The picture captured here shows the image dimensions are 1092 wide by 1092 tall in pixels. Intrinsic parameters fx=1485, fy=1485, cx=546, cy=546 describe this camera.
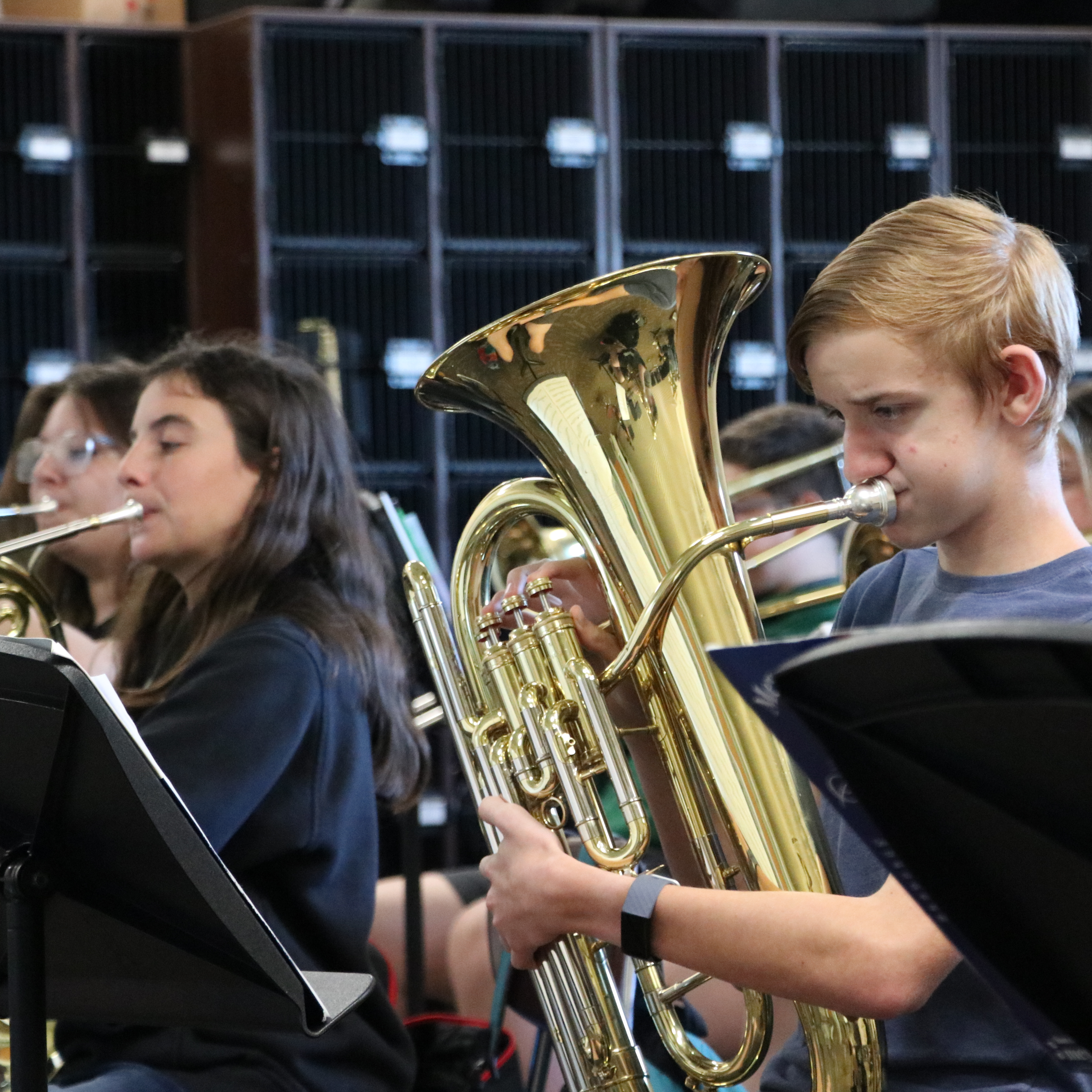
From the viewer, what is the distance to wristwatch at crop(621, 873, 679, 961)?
1079mm

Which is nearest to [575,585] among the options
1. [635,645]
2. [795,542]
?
[635,645]

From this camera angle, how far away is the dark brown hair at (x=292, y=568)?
5.73 ft

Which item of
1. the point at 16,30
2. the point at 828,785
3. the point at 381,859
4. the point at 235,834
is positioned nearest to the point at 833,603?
the point at 235,834

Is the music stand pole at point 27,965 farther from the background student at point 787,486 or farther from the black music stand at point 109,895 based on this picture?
the background student at point 787,486

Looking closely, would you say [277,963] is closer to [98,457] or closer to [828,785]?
[828,785]

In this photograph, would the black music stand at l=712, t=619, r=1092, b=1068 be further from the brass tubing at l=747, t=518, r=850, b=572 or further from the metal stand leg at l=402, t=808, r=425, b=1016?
the metal stand leg at l=402, t=808, r=425, b=1016

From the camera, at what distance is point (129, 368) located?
101 inches

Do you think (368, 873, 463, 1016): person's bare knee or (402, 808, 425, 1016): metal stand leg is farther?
(368, 873, 463, 1016): person's bare knee

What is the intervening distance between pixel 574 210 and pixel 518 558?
70.1 inches

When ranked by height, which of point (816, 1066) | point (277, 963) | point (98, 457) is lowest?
point (816, 1066)

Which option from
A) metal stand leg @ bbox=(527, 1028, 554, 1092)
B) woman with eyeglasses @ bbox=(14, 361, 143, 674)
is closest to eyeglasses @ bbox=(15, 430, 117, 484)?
woman with eyeglasses @ bbox=(14, 361, 143, 674)

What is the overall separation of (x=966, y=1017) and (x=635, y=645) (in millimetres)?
375

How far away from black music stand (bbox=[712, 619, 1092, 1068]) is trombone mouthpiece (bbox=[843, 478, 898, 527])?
0.39 metres

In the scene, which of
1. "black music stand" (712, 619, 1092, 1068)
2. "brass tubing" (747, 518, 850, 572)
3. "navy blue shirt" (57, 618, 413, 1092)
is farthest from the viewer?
"brass tubing" (747, 518, 850, 572)
